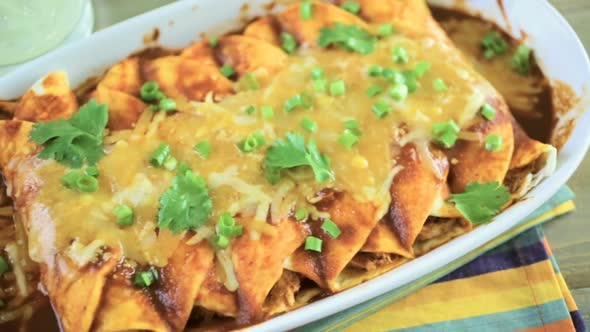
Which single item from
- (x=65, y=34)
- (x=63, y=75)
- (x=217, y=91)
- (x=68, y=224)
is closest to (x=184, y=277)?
(x=68, y=224)

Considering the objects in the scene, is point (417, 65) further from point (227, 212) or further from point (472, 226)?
point (227, 212)

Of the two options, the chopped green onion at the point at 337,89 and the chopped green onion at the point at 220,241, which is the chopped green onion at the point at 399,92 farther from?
the chopped green onion at the point at 220,241

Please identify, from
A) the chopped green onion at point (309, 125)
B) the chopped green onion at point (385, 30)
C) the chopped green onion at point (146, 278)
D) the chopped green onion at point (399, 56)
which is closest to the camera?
the chopped green onion at point (146, 278)

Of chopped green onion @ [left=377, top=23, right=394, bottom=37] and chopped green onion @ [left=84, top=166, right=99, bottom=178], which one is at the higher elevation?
chopped green onion @ [left=84, top=166, right=99, bottom=178]

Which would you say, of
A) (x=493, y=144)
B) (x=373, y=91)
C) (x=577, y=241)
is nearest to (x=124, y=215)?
(x=373, y=91)

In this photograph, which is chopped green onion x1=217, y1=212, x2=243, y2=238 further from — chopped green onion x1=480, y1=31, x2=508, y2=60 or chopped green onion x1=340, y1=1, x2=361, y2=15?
chopped green onion x1=480, y1=31, x2=508, y2=60

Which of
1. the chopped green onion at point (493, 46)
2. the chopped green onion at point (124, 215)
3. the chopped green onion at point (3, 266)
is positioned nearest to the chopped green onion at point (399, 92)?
the chopped green onion at point (493, 46)

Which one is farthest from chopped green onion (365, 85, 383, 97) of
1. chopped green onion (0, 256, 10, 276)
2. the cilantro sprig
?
chopped green onion (0, 256, 10, 276)
